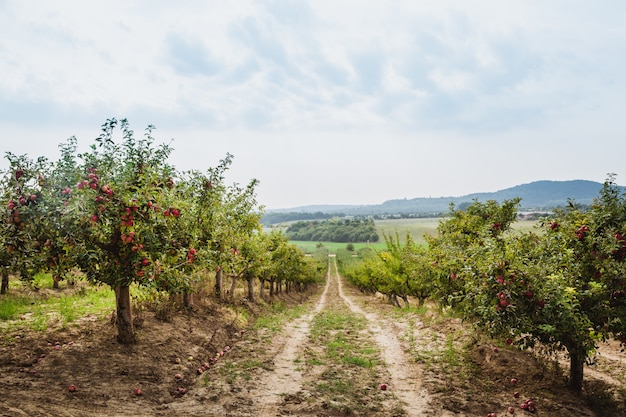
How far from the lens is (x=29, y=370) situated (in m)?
8.24

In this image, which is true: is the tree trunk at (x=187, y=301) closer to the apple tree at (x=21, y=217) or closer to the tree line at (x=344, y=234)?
the apple tree at (x=21, y=217)

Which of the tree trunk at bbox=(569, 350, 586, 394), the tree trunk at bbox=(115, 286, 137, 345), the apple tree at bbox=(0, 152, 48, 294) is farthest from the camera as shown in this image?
the tree trunk at bbox=(115, 286, 137, 345)

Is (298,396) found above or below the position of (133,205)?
below

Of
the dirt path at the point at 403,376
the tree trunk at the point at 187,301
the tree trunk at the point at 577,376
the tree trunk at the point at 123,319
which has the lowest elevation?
the dirt path at the point at 403,376

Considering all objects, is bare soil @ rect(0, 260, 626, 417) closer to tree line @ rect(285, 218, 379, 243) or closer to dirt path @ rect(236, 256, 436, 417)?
dirt path @ rect(236, 256, 436, 417)

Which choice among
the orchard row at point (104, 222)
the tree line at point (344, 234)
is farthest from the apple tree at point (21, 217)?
the tree line at point (344, 234)

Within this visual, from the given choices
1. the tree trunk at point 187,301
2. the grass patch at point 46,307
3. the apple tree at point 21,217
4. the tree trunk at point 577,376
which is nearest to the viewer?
the apple tree at point 21,217

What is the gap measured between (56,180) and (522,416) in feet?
37.2

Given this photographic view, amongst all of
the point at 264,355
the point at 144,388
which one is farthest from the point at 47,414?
the point at 264,355

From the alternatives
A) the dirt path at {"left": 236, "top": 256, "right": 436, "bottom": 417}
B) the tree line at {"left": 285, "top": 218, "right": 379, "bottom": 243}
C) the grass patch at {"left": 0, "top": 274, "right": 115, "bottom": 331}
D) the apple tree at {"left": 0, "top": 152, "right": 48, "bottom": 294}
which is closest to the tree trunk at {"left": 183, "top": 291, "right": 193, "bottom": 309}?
the grass patch at {"left": 0, "top": 274, "right": 115, "bottom": 331}

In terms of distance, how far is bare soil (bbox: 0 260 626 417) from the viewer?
25.5 feet

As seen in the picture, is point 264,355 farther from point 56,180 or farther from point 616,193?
A: point 616,193

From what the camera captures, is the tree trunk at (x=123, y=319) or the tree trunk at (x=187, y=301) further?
the tree trunk at (x=187, y=301)

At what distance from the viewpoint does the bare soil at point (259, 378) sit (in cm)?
776
